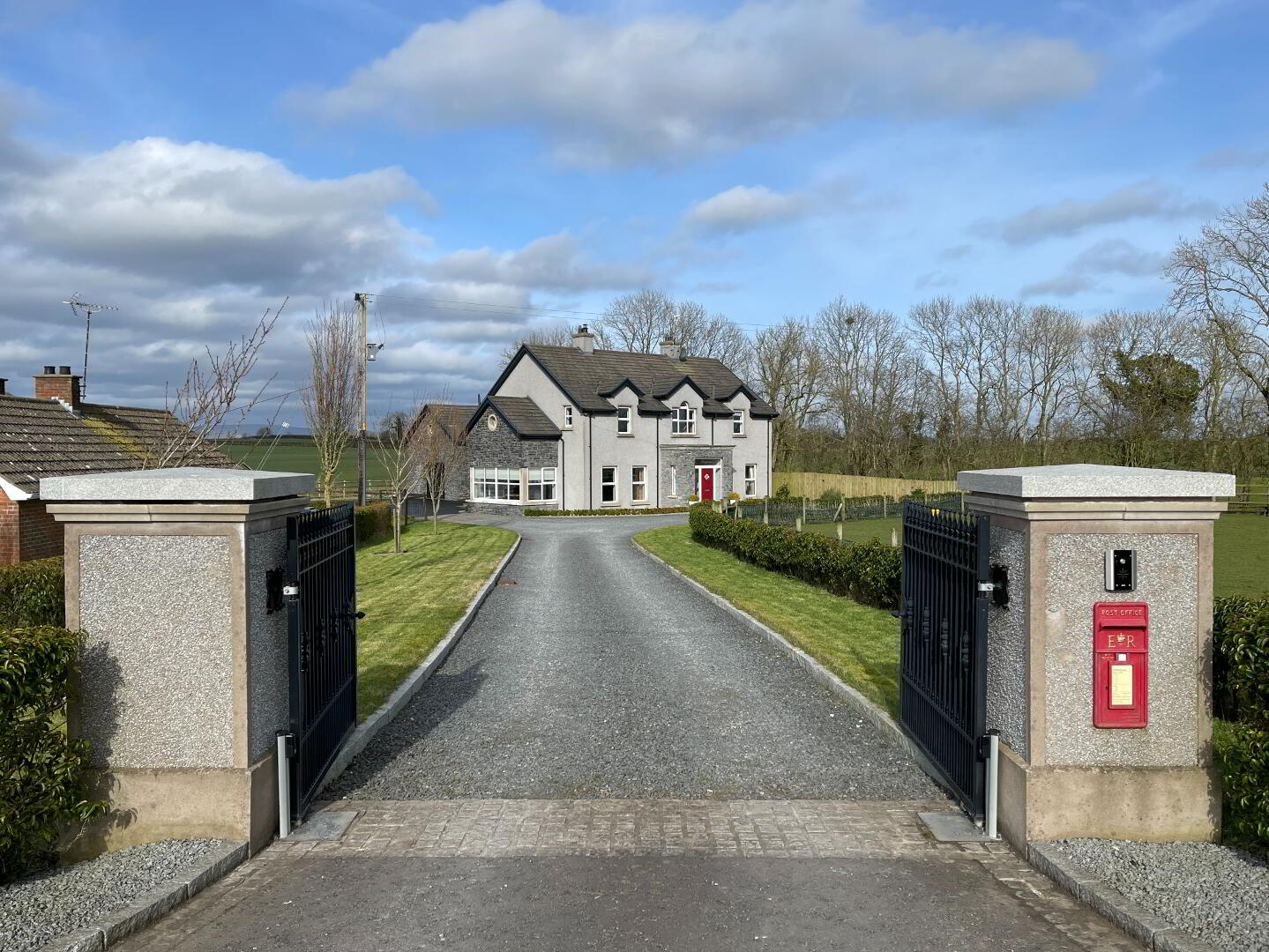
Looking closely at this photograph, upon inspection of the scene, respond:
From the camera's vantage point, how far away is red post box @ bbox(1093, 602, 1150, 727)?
549cm

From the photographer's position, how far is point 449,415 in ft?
156

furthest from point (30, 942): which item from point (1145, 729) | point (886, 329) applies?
point (886, 329)

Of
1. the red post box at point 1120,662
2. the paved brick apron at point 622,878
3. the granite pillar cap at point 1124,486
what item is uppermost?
the granite pillar cap at point 1124,486

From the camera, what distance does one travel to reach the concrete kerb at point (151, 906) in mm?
4289

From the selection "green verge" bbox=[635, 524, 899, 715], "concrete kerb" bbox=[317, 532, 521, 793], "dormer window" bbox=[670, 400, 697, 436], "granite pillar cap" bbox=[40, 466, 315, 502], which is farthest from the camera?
"dormer window" bbox=[670, 400, 697, 436]

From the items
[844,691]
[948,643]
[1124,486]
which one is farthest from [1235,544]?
[1124,486]

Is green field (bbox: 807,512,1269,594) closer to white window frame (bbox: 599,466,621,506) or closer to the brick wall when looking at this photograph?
white window frame (bbox: 599,466,621,506)

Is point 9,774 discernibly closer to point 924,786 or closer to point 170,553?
point 170,553

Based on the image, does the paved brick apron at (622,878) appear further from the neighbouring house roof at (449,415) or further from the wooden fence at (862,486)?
the wooden fence at (862,486)

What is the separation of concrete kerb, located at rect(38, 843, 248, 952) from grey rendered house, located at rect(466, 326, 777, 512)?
3771 cm

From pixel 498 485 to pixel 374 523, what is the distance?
14538 millimetres

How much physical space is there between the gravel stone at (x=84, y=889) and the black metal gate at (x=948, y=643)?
4802mm

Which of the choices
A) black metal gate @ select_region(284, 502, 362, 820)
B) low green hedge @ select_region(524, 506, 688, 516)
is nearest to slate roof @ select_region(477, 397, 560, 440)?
low green hedge @ select_region(524, 506, 688, 516)

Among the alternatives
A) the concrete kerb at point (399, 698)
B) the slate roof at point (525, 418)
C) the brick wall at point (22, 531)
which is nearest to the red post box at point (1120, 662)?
the concrete kerb at point (399, 698)
